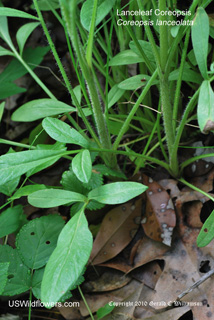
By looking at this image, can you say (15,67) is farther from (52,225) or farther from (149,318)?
(149,318)

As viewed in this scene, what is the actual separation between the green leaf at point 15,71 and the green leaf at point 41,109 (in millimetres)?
178

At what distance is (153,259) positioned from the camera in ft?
3.38

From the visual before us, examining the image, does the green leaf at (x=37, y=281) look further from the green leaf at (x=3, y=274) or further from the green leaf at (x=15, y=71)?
the green leaf at (x=15, y=71)

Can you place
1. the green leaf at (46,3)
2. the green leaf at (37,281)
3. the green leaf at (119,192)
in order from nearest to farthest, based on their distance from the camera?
the green leaf at (119,192)
the green leaf at (37,281)
the green leaf at (46,3)

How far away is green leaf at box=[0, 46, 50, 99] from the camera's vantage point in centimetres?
129

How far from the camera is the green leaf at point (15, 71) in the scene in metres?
1.29

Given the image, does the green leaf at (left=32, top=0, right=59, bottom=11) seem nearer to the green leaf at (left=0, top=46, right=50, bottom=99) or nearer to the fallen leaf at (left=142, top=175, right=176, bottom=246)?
the green leaf at (left=0, top=46, right=50, bottom=99)

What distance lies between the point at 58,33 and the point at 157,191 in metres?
0.94

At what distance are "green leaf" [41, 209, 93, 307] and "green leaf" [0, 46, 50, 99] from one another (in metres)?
0.72

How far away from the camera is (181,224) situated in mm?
1047

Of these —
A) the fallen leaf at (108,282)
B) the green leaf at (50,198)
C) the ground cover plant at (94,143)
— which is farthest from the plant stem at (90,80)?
the fallen leaf at (108,282)

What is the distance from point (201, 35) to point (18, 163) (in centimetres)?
49

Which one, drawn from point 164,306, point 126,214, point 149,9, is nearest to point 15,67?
point 149,9

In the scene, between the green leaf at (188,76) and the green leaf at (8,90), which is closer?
the green leaf at (188,76)
